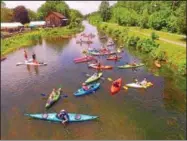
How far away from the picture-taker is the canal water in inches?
875

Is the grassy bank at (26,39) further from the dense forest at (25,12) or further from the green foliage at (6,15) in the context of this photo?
the green foliage at (6,15)

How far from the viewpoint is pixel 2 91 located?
32500mm

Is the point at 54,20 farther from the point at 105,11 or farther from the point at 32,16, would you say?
the point at 105,11

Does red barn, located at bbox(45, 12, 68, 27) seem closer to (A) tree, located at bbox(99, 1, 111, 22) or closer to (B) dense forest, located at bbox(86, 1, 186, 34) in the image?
(B) dense forest, located at bbox(86, 1, 186, 34)

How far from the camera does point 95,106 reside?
26.9 m

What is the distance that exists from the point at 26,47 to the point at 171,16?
37106 mm

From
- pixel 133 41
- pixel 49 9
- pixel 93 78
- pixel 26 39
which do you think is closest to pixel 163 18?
pixel 133 41

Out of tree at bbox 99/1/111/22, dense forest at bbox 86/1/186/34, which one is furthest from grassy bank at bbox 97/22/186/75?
tree at bbox 99/1/111/22

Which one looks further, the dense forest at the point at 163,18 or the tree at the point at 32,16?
the tree at the point at 32,16

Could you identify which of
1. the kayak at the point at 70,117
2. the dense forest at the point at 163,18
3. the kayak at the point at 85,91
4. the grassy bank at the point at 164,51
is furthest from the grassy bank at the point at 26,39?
the kayak at the point at 70,117

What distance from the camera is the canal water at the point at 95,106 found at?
875 inches

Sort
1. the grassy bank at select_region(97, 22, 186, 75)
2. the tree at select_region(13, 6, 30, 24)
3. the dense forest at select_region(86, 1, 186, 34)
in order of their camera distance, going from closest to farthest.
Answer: the grassy bank at select_region(97, 22, 186, 75) < the dense forest at select_region(86, 1, 186, 34) < the tree at select_region(13, 6, 30, 24)

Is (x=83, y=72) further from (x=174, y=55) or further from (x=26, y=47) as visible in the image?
(x=26, y=47)

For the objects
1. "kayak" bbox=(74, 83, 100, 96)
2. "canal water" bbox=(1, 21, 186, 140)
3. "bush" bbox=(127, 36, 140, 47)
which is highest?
"bush" bbox=(127, 36, 140, 47)
